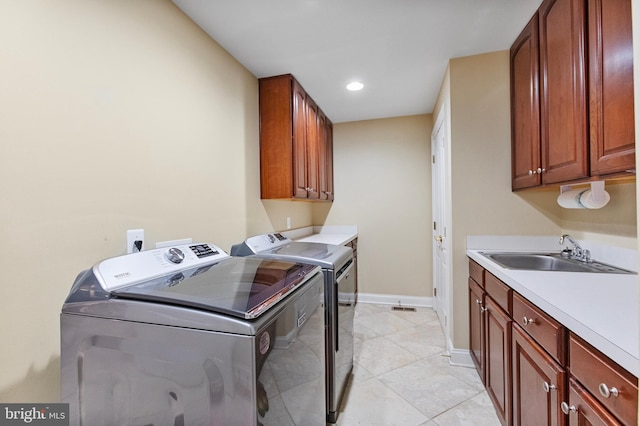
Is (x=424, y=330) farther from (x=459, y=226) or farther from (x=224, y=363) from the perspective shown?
(x=224, y=363)

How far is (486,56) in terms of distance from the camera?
2135 millimetres

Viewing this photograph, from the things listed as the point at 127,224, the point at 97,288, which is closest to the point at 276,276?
the point at 97,288

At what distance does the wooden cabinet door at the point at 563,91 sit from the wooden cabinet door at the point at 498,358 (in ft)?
2.62

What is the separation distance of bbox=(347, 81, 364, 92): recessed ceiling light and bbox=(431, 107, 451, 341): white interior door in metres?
0.77

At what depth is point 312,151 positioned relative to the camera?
9.36 ft

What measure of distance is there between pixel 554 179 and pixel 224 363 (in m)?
1.83

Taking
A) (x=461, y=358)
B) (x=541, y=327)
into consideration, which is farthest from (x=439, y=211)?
(x=541, y=327)

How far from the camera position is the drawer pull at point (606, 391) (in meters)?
0.72

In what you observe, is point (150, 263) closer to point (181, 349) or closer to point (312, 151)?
point (181, 349)

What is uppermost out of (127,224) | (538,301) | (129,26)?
(129,26)

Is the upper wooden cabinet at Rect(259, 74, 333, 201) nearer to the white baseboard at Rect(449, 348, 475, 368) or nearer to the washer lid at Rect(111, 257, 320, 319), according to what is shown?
the washer lid at Rect(111, 257, 320, 319)

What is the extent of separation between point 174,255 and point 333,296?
86cm

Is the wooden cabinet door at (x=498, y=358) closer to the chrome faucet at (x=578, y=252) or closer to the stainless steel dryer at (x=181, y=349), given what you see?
the chrome faucet at (x=578, y=252)

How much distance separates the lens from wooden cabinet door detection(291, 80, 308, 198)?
2.42 meters
